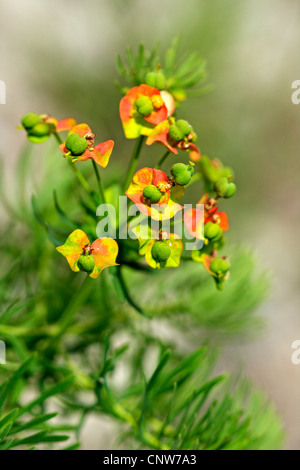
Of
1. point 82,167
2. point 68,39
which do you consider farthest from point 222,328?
point 68,39

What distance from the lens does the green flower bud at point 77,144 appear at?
1.06 ft

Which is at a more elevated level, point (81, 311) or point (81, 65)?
point (81, 65)

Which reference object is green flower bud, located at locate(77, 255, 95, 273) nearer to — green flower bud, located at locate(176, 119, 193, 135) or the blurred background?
green flower bud, located at locate(176, 119, 193, 135)

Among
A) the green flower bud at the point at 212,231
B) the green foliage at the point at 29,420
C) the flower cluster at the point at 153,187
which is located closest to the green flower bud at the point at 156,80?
the flower cluster at the point at 153,187

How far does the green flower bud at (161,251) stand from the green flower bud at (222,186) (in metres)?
0.06

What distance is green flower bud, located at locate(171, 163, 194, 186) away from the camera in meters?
0.32

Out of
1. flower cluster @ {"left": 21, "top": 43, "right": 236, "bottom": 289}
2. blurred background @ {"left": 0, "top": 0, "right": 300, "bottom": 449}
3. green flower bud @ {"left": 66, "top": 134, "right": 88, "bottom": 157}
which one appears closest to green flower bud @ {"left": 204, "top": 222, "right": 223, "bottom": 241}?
flower cluster @ {"left": 21, "top": 43, "right": 236, "bottom": 289}

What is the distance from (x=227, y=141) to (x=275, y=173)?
0.45 m

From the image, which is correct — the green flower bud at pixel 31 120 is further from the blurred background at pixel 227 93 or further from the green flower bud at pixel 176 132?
the blurred background at pixel 227 93

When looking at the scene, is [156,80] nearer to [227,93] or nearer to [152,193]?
[152,193]

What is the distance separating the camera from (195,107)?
1.67m

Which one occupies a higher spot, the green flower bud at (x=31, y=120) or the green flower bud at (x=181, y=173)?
the green flower bud at (x=31, y=120)

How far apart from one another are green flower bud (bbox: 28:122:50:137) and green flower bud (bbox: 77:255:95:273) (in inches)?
4.8

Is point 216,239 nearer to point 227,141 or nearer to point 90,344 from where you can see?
point 90,344
